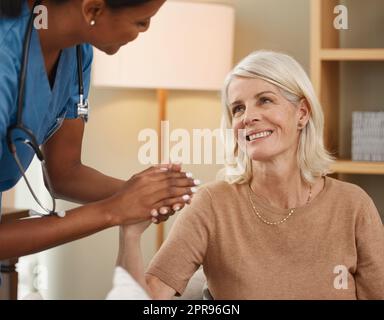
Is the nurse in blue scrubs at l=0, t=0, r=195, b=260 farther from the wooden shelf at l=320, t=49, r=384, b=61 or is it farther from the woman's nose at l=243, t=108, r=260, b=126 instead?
the wooden shelf at l=320, t=49, r=384, b=61

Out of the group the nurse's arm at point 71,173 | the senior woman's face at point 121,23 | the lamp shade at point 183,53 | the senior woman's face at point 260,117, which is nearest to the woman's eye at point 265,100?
the senior woman's face at point 260,117

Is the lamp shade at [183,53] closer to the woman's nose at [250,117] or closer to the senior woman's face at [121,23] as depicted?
the woman's nose at [250,117]

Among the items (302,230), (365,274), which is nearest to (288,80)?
(302,230)

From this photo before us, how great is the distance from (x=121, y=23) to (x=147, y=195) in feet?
0.71

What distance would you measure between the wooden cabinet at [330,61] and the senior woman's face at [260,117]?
0.50 metres

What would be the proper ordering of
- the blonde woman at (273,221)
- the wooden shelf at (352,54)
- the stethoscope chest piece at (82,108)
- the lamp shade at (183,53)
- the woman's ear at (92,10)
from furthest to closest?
the lamp shade at (183,53) → the wooden shelf at (352,54) → the blonde woman at (273,221) → the stethoscope chest piece at (82,108) → the woman's ear at (92,10)

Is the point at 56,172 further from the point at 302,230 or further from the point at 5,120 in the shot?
the point at 302,230

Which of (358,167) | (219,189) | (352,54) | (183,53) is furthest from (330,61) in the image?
(219,189)

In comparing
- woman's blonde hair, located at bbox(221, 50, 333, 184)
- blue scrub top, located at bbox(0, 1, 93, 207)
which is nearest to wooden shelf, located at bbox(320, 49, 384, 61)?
woman's blonde hair, located at bbox(221, 50, 333, 184)

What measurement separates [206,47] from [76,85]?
0.96m

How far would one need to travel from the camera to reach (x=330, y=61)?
194cm

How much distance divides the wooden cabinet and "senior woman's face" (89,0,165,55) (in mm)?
988

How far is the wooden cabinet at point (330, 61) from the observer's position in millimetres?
1826

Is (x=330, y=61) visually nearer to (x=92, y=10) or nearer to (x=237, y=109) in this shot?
(x=237, y=109)
